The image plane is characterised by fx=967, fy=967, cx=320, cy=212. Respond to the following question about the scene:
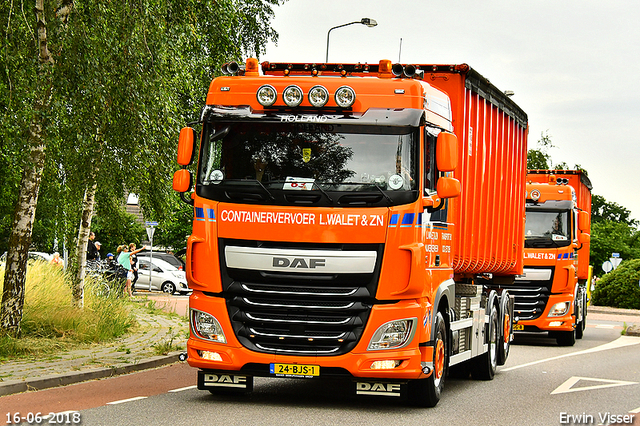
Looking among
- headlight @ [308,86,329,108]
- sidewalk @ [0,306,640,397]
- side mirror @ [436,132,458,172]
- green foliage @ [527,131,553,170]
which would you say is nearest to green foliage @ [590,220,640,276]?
green foliage @ [527,131,553,170]

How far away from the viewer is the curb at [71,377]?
1041 centimetres

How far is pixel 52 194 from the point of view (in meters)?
14.6

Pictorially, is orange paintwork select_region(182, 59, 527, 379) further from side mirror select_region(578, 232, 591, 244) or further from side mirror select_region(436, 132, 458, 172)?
side mirror select_region(578, 232, 591, 244)

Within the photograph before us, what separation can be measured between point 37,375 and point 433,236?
489 centimetres

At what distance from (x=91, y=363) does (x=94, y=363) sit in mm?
38

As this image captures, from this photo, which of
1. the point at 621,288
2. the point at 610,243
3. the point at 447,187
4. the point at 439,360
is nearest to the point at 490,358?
the point at 439,360

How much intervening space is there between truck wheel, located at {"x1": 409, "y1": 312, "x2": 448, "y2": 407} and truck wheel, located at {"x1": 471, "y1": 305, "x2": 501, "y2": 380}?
2.95 meters

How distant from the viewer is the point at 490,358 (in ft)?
44.0

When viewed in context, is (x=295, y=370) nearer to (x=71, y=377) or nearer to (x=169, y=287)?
(x=71, y=377)

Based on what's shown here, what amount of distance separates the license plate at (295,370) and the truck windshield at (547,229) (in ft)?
36.1

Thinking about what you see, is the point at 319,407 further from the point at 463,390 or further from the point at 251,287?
the point at 463,390

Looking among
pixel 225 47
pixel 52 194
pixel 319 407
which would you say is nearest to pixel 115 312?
pixel 52 194

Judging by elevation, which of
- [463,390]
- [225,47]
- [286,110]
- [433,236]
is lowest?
[463,390]

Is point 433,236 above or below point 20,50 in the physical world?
below
